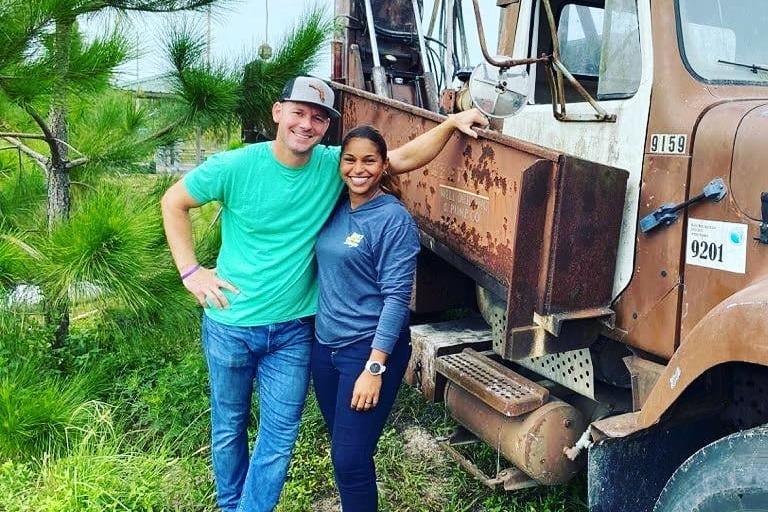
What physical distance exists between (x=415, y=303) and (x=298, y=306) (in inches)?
46.5

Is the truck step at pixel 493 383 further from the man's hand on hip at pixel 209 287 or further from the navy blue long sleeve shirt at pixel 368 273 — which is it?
the man's hand on hip at pixel 209 287

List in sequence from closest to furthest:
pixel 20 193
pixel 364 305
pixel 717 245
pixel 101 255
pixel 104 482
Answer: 1. pixel 717 245
2. pixel 364 305
3. pixel 101 255
4. pixel 104 482
5. pixel 20 193

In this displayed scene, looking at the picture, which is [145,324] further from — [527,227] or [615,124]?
[615,124]

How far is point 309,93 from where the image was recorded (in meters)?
2.26

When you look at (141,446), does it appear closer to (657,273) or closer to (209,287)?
(209,287)

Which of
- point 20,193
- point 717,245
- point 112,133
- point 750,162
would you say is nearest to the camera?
point 750,162

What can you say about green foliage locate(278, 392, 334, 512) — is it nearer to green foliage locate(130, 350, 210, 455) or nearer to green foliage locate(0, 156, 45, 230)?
green foliage locate(130, 350, 210, 455)

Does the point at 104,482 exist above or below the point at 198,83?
below

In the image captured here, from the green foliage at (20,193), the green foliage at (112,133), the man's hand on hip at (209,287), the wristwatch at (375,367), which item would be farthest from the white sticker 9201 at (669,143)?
the green foliage at (20,193)

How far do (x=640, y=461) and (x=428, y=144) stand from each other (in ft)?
4.13

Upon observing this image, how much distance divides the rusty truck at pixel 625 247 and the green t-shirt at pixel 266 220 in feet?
2.00

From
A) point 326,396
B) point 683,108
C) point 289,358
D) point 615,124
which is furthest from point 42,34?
point 683,108

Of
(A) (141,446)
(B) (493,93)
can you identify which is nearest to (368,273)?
(B) (493,93)

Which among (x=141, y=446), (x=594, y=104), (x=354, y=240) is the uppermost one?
(x=594, y=104)
